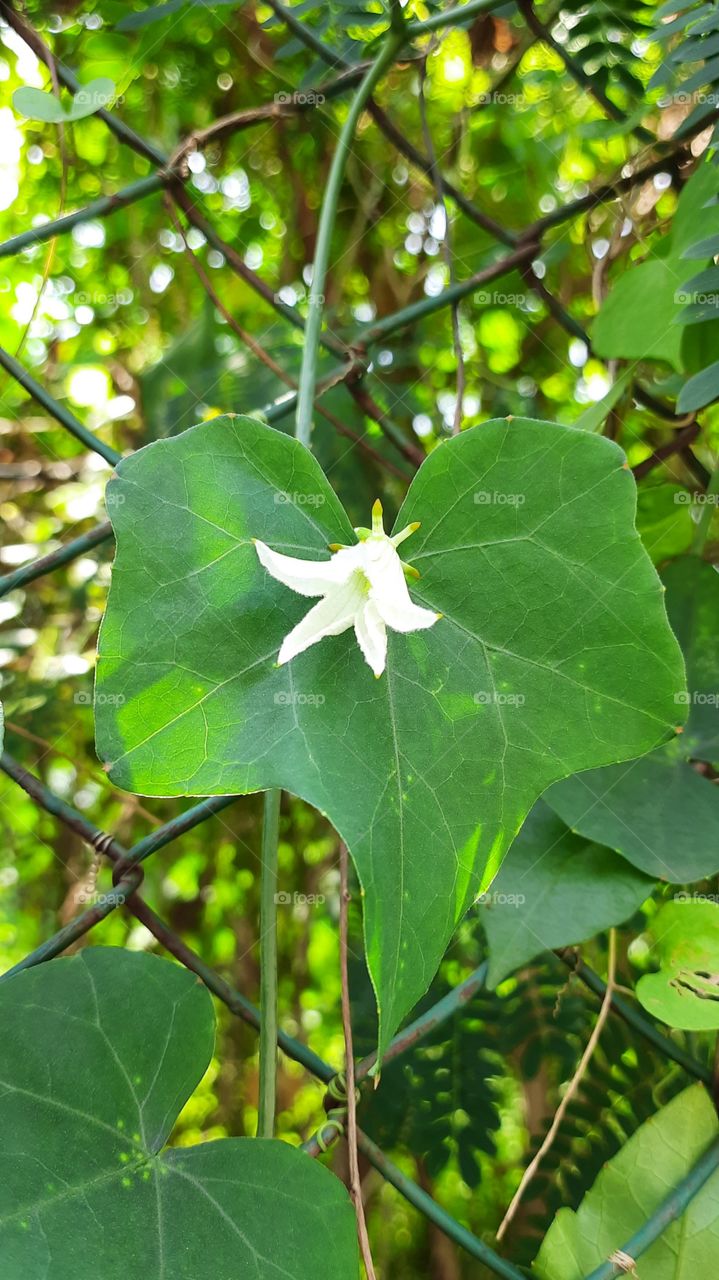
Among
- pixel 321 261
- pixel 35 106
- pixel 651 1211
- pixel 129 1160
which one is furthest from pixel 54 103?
pixel 651 1211

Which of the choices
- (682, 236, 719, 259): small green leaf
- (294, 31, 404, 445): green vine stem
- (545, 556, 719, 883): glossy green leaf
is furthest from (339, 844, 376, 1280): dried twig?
(682, 236, 719, 259): small green leaf

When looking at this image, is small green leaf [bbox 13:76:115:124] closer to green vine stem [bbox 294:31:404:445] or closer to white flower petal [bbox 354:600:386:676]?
green vine stem [bbox 294:31:404:445]

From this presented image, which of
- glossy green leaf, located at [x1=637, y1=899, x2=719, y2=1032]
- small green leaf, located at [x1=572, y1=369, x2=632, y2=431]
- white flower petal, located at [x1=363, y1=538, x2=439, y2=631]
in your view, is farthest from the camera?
small green leaf, located at [x1=572, y1=369, x2=632, y2=431]

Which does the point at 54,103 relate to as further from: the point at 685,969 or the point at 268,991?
the point at 685,969

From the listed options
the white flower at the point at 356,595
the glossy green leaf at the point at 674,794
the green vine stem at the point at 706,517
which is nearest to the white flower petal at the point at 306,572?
the white flower at the point at 356,595

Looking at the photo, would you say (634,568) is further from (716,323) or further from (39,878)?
(39,878)

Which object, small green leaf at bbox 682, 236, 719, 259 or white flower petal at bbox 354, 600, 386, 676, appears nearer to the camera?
white flower petal at bbox 354, 600, 386, 676

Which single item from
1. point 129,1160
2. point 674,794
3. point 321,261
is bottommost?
point 129,1160
